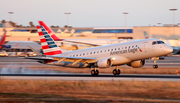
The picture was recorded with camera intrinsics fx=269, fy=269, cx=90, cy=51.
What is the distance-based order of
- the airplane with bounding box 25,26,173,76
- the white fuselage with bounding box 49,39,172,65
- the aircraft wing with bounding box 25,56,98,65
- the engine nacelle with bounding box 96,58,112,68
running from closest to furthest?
the engine nacelle with bounding box 96,58,112,68, the white fuselage with bounding box 49,39,172,65, the airplane with bounding box 25,26,173,76, the aircraft wing with bounding box 25,56,98,65

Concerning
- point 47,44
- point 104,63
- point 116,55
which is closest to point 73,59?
point 104,63

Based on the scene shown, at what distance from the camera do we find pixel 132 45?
34.1 m

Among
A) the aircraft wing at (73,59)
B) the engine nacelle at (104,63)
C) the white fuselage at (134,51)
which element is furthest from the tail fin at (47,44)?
the engine nacelle at (104,63)

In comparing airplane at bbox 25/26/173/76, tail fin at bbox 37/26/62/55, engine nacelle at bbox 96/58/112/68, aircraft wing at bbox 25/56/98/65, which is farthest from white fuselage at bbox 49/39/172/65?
tail fin at bbox 37/26/62/55

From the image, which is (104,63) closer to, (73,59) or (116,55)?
(116,55)

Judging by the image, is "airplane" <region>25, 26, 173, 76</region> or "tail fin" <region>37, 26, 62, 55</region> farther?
"tail fin" <region>37, 26, 62, 55</region>

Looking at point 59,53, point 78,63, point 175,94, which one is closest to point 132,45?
point 78,63

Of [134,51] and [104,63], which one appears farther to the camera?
[134,51]

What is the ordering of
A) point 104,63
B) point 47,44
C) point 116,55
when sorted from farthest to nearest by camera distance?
point 47,44 < point 116,55 < point 104,63

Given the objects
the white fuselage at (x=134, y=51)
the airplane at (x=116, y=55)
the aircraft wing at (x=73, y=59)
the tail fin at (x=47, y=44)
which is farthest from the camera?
the tail fin at (x=47, y=44)

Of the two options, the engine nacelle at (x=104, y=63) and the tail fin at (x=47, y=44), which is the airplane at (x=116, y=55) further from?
the tail fin at (x=47, y=44)

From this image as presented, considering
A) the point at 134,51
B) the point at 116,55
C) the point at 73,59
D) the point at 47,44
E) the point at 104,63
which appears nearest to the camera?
the point at 104,63

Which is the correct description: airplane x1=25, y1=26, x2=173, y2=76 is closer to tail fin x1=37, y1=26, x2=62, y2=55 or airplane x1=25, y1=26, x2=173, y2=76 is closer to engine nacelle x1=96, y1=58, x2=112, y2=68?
engine nacelle x1=96, y1=58, x2=112, y2=68

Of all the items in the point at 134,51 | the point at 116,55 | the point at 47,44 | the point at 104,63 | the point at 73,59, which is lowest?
the point at 104,63
